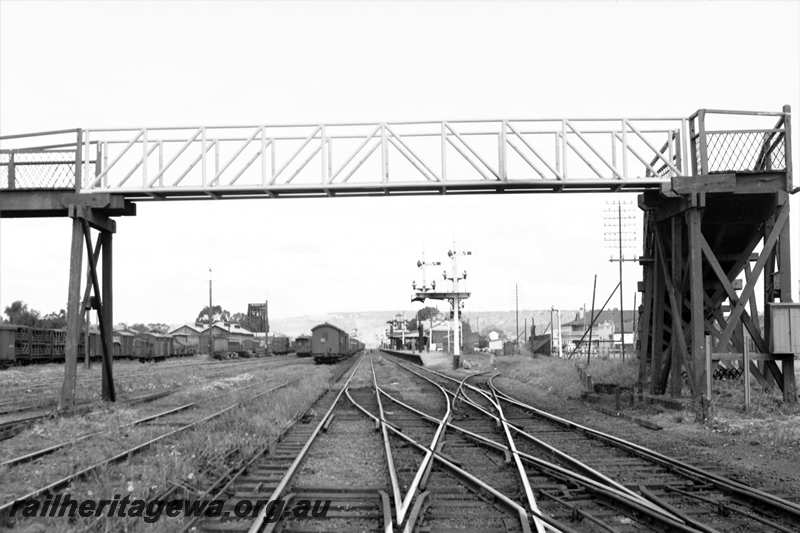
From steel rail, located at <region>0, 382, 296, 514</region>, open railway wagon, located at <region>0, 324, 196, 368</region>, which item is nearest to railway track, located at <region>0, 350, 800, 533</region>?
steel rail, located at <region>0, 382, 296, 514</region>

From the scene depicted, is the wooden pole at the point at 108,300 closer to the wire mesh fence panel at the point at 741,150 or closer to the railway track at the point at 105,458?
the railway track at the point at 105,458

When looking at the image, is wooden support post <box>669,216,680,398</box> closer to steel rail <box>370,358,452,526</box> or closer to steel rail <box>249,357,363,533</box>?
steel rail <box>370,358,452,526</box>

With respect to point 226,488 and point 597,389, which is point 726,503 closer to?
point 226,488

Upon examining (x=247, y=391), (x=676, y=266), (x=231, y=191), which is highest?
(x=231, y=191)

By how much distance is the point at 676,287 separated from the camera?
52.9ft

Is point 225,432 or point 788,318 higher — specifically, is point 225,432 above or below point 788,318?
below

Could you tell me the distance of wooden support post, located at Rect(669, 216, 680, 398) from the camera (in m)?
15.9

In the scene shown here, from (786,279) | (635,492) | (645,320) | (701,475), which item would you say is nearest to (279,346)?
(645,320)

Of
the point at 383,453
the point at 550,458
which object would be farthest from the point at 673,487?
the point at 383,453

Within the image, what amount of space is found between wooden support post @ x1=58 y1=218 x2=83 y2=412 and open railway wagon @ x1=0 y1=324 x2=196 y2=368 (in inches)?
463

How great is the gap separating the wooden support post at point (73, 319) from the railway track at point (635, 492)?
10.3 m

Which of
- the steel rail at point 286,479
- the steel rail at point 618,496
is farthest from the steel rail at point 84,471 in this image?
the steel rail at point 618,496

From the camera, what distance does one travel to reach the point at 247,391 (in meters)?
23.0

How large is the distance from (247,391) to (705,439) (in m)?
15.4
